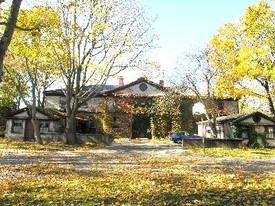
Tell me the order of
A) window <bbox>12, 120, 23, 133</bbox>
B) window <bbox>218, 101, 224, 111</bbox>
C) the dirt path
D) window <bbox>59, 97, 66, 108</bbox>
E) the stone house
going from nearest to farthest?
the dirt path
window <bbox>12, 120, 23, 133</bbox>
the stone house
window <bbox>59, 97, 66, 108</bbox>
window <bbox>218, 101, 224, 111</bbox>

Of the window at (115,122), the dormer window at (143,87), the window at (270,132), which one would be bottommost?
the window at (270,132)

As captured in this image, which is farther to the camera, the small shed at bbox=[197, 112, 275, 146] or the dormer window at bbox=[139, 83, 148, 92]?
the dormer window at bbox=[139, 83, 148, 92]

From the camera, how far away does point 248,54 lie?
28.8m

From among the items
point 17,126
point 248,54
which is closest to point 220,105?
point 248,54

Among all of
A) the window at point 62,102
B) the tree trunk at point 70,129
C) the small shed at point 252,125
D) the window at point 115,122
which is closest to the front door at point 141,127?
the window at point 115,122

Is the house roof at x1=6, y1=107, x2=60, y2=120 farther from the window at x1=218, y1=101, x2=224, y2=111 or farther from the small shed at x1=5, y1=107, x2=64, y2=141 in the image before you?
the window at x1=218, y1=101, x2=224, y2=111

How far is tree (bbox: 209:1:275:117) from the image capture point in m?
27.7

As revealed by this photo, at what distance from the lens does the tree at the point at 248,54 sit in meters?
27.7

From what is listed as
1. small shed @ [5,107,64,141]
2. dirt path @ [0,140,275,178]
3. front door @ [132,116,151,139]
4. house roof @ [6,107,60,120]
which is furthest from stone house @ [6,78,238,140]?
dirt path @ [0,140,275,178]

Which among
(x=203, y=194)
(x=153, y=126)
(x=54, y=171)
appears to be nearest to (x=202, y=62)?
(x=153, y=126)

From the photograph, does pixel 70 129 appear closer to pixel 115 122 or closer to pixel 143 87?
pixel 115 122

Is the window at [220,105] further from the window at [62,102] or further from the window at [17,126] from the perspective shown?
the window at [17,126]

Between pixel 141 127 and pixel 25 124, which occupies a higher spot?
pixel 25 124

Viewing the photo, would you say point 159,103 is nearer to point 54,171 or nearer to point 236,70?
point 236,70
